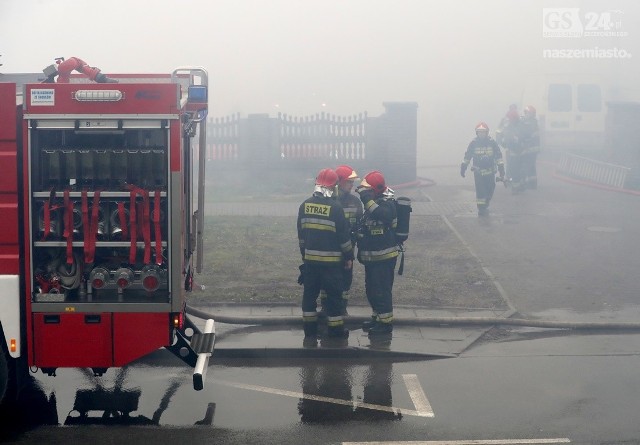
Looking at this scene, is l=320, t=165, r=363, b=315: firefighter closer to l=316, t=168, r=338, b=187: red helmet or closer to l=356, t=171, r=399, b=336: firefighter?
l=356, t=171, r=399, b=336: firefighter

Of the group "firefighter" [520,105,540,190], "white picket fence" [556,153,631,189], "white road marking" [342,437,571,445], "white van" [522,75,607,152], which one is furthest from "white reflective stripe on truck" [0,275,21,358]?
"white van" [522,75,607,152]

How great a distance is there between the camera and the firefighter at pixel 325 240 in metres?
8.13

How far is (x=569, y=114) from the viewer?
23.0 meters

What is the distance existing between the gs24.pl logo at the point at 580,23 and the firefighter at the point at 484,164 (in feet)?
66.3

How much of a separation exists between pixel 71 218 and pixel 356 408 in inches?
98.6

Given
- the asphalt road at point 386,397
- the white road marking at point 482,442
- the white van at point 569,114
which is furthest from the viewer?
the white van at point 569,114

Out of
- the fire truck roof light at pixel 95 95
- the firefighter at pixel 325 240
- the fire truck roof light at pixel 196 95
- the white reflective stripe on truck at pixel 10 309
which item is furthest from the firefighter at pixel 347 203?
the white reflective stripe on truck at pixel 10 309

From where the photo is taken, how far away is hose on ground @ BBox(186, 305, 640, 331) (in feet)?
29.3

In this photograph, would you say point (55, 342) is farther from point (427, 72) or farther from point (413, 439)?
point (427, 72)

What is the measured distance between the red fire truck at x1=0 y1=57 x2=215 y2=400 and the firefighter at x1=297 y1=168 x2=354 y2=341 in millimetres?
1857

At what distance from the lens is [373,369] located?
789cm

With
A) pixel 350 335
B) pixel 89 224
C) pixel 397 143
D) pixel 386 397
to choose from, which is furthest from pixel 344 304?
pixel 397 143

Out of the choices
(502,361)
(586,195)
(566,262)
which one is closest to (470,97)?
(586,195)

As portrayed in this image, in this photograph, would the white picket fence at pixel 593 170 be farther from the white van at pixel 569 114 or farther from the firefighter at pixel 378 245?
the firefighter at pixel 378 245
